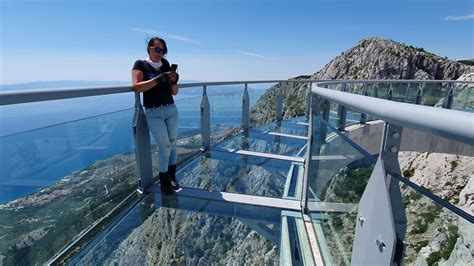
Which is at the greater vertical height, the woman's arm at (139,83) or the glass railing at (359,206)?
the woman's arm at (139,83)

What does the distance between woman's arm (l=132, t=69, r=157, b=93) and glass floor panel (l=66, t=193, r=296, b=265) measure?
1.18 m

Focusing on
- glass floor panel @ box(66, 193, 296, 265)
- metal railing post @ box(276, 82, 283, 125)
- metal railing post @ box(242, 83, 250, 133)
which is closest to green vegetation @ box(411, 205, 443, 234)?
glass floor panel @ box(66, 193, 296, 265)

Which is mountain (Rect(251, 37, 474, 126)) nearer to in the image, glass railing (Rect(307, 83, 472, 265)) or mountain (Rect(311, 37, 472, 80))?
mountain (Rect(311, 37, 472, 80))

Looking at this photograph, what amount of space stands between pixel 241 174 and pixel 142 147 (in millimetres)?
1415

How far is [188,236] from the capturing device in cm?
270

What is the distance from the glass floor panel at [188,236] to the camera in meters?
2.35

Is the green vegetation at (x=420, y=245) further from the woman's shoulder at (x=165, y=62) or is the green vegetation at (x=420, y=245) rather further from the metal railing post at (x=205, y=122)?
the metal railing post at (x=205, y=122)

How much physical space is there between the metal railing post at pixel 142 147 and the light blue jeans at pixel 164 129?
12cm

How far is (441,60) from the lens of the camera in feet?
198

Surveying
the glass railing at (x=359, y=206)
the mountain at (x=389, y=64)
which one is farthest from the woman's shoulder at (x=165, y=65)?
the mountain at (x=389, y=64)

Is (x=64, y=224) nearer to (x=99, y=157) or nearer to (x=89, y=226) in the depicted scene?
(x=89, y=226)

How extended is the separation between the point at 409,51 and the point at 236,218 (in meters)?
72.7

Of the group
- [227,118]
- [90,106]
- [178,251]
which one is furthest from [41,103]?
[227,118]

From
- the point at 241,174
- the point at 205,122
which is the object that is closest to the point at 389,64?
the point at 205,122
